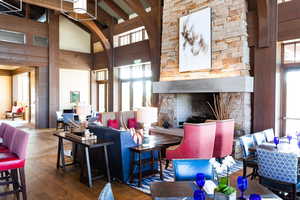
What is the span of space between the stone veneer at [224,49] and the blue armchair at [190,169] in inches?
149

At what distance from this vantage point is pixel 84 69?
39.1 feet

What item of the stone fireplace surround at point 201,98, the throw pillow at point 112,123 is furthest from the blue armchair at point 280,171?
the throw pillow at point 112,123

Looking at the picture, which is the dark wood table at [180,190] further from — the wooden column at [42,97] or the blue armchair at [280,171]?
the wooden column at [42,97]

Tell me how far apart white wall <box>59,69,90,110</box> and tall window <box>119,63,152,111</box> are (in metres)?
2.39

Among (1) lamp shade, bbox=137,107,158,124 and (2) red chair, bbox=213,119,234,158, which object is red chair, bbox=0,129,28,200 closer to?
(1) lamp shade, bbox=137,107,158,124

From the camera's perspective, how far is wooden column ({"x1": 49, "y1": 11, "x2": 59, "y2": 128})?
1060 cm

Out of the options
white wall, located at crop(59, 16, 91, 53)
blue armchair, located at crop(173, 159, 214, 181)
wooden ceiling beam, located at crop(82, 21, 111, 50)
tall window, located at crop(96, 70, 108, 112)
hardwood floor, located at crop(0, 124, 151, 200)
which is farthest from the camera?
tall window, located at crop(96, 70, 108, 112)

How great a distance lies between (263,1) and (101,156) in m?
4.95

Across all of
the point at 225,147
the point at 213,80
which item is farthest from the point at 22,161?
the point at 213,80

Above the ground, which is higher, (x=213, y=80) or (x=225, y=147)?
(x=213, y=80)

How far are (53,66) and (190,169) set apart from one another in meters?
10.1

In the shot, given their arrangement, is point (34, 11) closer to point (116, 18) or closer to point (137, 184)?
point (116, 18)

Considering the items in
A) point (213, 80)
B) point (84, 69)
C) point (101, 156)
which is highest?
point (84, 69)

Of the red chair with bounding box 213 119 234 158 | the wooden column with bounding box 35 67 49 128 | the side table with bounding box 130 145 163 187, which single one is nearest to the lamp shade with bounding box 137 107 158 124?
the side table with bounding box 130 145 163 187
